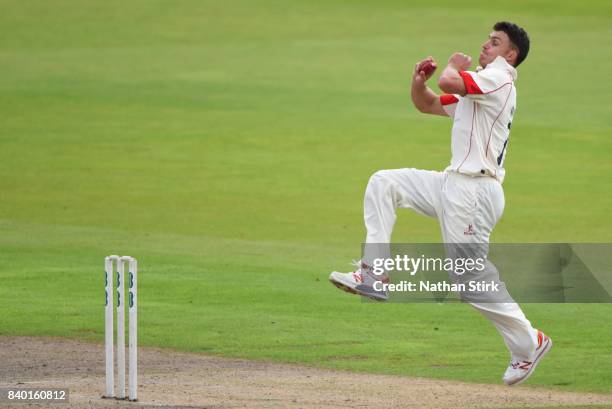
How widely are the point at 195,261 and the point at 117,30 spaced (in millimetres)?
27158

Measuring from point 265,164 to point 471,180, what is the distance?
703 inches

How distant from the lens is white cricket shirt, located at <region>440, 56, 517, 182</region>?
412 inches

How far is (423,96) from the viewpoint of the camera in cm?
1102

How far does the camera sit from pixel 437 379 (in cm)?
1243

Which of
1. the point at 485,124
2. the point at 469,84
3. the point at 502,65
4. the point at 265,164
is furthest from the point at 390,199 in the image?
the point at 265,164

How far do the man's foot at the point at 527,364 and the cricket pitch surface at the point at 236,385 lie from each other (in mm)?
250

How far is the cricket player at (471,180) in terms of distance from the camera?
10.5m

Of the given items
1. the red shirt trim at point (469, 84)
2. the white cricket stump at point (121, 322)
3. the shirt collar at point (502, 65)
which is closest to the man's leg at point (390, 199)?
the red shirt trim at point (469, 84)

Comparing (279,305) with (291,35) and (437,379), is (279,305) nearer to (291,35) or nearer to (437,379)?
(437,379)

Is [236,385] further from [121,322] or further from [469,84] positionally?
[469,84]

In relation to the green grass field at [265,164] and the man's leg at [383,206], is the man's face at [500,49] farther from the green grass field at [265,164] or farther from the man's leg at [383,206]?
the green grass field at [265,164]

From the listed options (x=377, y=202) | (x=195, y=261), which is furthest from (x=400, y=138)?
(x=377, y=202)

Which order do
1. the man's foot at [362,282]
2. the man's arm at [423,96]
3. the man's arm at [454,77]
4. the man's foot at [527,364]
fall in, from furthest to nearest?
the man's foot at [527,364] → the man's arm at [423,96] → the man's foot at [362,282] → the man's arm at [454,77]

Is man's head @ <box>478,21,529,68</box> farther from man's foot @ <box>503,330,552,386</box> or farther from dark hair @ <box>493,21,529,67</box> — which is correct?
man's foot @ <box>503,330,552,386</box>
